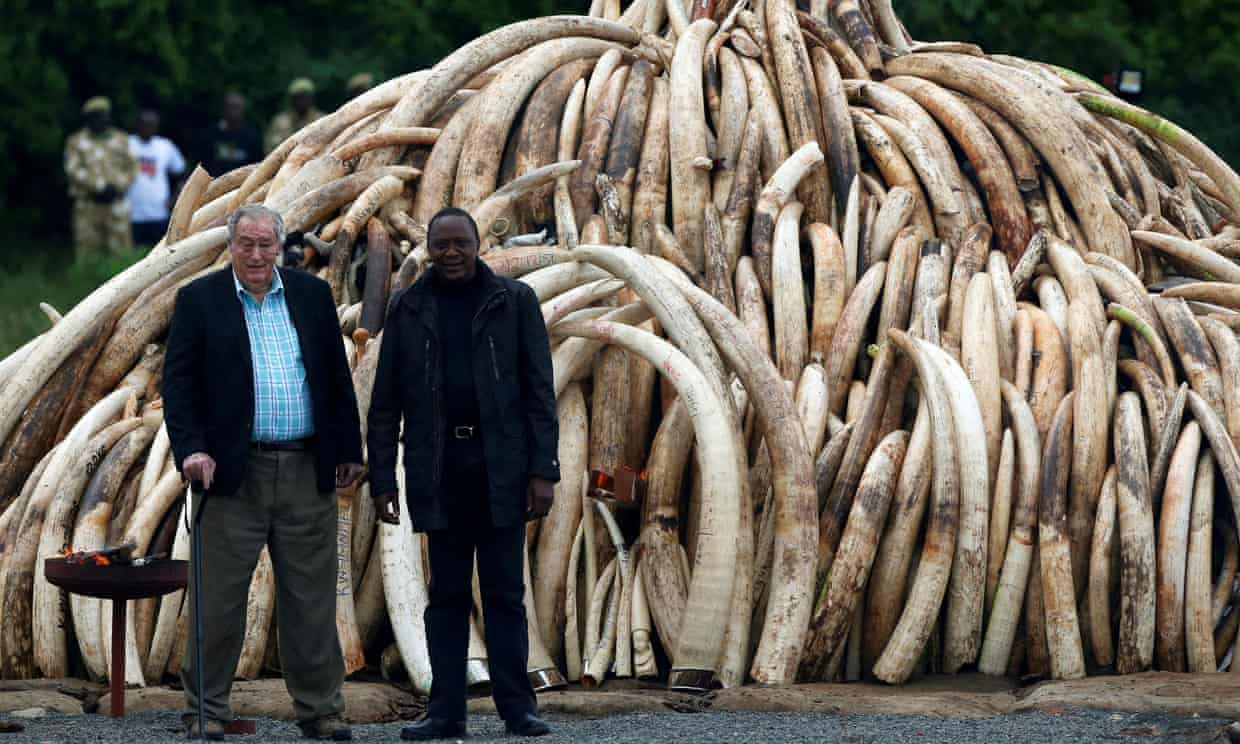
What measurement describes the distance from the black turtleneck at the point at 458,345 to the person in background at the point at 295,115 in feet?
43.3

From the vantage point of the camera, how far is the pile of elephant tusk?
1039 centimetres

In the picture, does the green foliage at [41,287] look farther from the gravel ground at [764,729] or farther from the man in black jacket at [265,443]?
the man in black jacket at [265,443]

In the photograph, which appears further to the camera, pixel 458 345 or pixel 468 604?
pixel 468 604

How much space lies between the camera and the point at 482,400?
8617mm

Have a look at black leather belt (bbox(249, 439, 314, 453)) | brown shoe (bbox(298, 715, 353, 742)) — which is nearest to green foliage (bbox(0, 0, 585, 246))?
black leather belt (bbox(249, 439, 314, 453))

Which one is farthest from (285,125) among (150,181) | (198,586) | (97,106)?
(198,586)

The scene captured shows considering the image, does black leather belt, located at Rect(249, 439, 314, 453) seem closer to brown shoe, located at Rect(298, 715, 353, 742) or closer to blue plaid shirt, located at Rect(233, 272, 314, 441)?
blue plaid shirt, located at Rect(233, 272, 314, 441)

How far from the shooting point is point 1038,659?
34.4ft

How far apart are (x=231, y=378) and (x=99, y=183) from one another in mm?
14657

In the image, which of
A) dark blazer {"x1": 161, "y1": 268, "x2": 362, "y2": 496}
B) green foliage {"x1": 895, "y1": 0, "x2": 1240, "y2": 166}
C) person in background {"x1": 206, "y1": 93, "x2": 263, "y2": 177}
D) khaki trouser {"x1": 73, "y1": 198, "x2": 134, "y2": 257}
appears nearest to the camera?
dark blazer {"x1": 161, "y1": 268, "x2": 362, "y2": 496}

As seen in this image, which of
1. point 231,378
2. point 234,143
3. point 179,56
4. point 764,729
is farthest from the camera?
point 179,56

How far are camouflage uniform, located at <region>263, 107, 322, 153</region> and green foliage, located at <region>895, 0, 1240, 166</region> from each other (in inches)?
245

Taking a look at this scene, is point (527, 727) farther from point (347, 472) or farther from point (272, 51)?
point (272, 51)

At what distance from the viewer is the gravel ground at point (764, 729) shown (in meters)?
8.73
